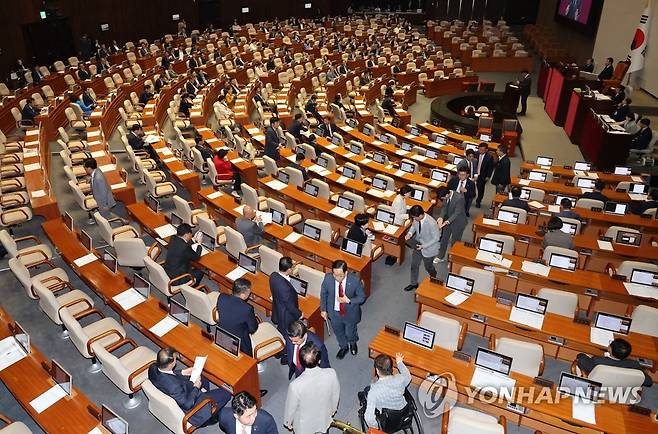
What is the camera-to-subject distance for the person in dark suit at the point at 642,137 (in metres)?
13.0

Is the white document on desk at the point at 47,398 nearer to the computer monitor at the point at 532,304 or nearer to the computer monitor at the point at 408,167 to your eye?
the computer monitor at the point at 532,304

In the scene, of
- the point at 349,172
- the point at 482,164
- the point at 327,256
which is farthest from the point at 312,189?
the point at 482,164

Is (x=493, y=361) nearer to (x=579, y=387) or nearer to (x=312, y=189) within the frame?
(x=579, y=387)

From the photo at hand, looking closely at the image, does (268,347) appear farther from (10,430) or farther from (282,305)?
(10,430)

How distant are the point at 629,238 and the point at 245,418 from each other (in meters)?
7.49

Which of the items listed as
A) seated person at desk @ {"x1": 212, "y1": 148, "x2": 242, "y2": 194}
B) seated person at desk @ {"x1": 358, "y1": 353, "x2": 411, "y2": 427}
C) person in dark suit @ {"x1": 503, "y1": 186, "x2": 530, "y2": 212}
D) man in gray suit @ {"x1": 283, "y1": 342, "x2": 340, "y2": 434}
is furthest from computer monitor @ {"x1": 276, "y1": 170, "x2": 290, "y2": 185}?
seated person at desk @ {"x1": 358, "y1": 353, "x2": 411, "y2": 427}

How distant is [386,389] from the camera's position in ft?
15.7

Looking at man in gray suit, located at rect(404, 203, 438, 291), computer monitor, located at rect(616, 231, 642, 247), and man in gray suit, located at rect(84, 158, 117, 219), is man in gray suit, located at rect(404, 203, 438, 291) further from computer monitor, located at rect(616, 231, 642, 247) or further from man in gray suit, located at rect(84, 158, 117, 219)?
man in gray suit, located at rect(84, 158, 117, 219)

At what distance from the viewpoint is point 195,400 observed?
17.3 feet

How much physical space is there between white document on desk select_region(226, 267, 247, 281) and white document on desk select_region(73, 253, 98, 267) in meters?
2.30

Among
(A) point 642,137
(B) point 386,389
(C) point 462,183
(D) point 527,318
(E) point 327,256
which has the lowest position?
(E) point 327,256

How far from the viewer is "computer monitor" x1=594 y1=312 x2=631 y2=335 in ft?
19.9

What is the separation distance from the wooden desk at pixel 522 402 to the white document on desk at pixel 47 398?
3551 mm

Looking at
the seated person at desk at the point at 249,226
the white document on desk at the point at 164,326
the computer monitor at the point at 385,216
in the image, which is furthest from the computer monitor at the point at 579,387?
the seated person at desk at the point at 249,226
